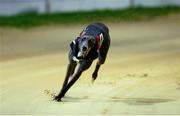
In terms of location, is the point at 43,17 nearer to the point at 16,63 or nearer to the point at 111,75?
the point at 16,63

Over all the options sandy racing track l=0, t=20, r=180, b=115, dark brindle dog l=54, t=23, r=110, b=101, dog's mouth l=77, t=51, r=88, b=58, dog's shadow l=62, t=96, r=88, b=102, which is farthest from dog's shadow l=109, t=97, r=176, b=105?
dog's mouth l=77, t=51, r=88, b=58

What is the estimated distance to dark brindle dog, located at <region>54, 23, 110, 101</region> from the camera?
9.28 metres

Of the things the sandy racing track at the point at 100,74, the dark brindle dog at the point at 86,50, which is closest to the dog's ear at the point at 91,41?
the dark brindle dog at the point at 86,50

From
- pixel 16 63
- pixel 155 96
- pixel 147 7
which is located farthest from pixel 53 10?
pixel 155 96

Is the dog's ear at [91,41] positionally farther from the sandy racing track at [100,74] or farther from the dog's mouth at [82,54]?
the sandy racing track at [100,74]

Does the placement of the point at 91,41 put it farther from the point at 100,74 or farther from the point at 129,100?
the point at 100,74

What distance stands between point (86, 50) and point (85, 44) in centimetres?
9

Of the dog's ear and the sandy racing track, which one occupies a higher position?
the dog's ear

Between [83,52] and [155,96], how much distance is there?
1463 millimetres

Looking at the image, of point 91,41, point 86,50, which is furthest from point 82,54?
point 91,41

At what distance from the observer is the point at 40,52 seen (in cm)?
1521

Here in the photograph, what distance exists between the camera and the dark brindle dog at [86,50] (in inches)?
365

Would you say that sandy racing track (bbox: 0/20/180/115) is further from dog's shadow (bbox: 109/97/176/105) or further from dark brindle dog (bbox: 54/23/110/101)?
dark brindle dog (bbox: 54/23/110/101)

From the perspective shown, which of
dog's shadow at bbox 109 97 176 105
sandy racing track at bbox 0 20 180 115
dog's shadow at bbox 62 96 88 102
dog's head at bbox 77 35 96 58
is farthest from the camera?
dog's shadow at bbox 62 96 88 102
